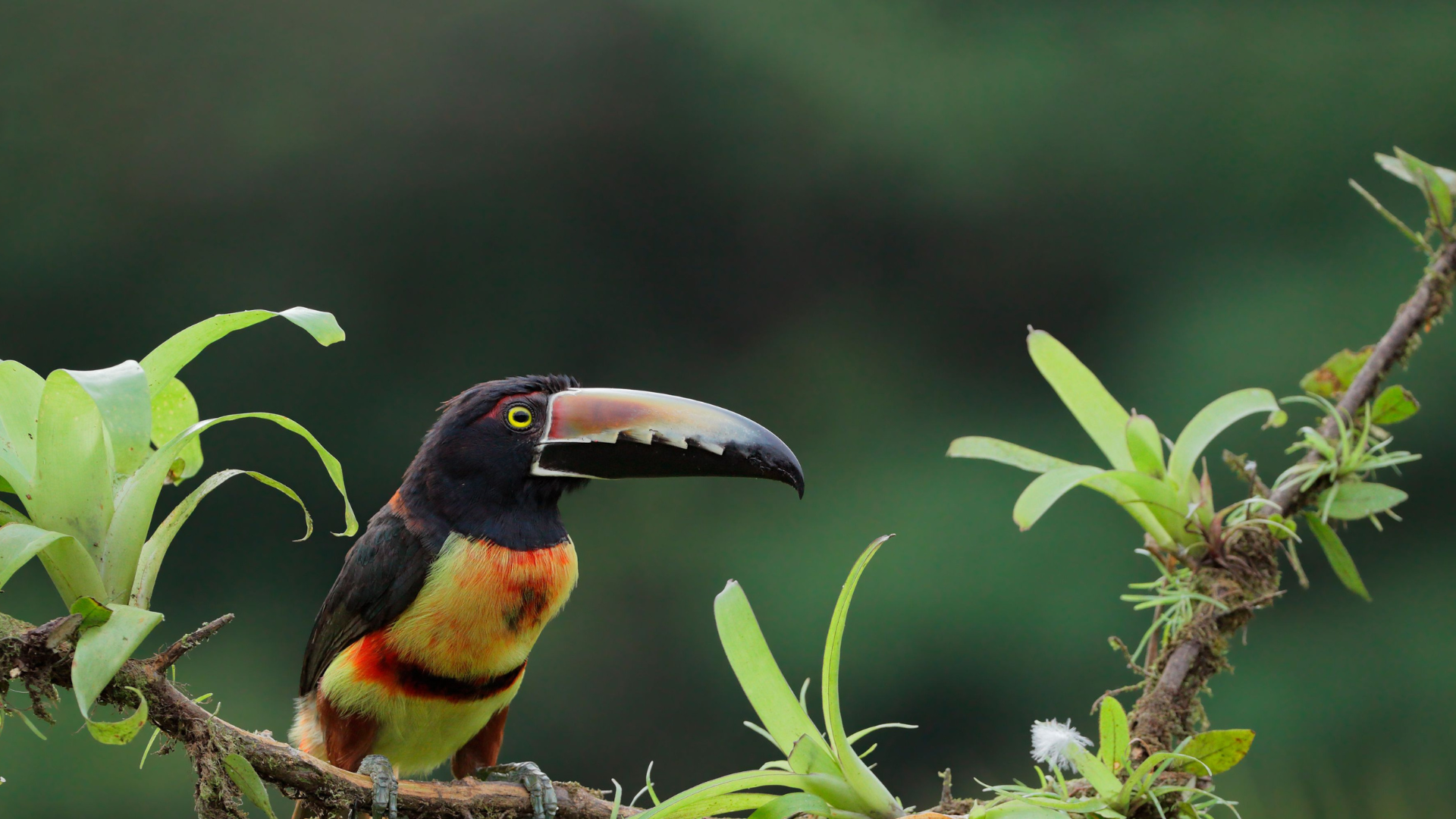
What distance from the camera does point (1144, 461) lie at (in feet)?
3.73

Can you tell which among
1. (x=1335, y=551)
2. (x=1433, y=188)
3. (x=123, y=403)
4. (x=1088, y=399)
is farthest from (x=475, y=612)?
(x=1433, y=188)

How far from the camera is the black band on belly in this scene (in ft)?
3.73

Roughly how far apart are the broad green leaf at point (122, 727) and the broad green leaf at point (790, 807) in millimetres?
404

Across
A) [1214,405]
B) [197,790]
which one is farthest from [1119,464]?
[197,790]

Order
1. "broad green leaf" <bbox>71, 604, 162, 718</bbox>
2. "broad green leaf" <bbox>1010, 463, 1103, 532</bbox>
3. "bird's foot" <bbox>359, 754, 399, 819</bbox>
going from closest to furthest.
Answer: "broad green leaf" <bbox>71, 604, 162, 718</bbox> → "bird's foot" <bbox>359, 754, 399, 819</bbox> → "broad green leaf" <bbox>1010, 463, 1103, 532</bbox>

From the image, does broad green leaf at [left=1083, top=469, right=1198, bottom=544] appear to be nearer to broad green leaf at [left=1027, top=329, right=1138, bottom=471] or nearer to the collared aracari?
broad green leaf at [left=1027, top=329, right=1138, bottom=471]

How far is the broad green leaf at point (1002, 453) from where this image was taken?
1150 millimetres

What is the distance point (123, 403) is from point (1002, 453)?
0.79 meters

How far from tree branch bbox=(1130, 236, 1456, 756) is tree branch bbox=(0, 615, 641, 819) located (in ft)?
1.55

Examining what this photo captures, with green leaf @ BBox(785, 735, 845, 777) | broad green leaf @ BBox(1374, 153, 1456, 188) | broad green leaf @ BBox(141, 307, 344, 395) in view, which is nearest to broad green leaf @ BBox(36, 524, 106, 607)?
broad green leaf @ BBox(141, 307, 344, 395)

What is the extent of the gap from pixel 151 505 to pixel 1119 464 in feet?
2.92

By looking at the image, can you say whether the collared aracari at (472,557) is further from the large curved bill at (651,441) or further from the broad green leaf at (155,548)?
the broad green leaf at (155,548)

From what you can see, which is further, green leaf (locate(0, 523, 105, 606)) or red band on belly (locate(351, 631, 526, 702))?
red band on belly (locate(351, 631, 526, 702))

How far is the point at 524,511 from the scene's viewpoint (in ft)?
4.07
